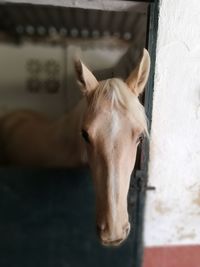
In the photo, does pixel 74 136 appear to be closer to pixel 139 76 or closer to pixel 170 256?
pixel 139 76

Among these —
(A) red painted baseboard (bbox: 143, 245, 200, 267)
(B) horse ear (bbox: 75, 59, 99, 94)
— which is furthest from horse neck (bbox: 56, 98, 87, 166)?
(A) red painted baseboard (bbox: 143, 245, 200, 267)

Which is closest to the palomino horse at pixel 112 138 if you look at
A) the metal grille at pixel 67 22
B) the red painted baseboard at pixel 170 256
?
the red painted baseboard at pixel 170 256

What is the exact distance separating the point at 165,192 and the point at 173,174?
3.2 inches

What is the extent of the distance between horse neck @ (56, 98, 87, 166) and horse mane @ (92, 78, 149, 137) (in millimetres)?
245

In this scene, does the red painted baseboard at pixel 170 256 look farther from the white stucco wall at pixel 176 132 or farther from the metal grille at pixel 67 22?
the metal grille at pixel 67 22

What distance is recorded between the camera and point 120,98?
91 cm

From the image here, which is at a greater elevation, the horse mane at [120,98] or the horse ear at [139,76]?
the horse ear at [139,76]

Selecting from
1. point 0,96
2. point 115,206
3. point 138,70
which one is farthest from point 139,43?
point 0,96

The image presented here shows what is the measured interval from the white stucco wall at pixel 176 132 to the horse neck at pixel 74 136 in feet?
0.81

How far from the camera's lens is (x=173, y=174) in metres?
1.27

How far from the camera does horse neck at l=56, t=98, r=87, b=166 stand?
3.87ft

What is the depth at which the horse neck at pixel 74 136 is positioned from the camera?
118 cm

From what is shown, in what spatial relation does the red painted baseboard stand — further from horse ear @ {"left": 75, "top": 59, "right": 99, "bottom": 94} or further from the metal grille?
the metal grille

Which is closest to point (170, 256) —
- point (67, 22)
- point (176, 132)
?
point (176, 132)
